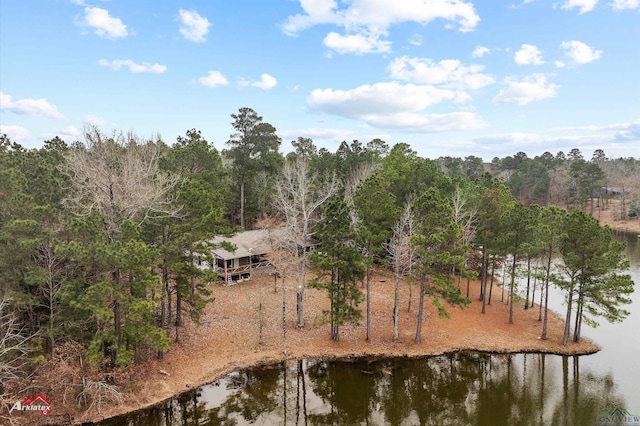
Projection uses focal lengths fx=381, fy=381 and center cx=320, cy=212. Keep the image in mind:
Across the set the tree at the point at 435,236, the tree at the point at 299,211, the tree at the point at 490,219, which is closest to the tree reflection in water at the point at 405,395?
the tree at the point at 435,236

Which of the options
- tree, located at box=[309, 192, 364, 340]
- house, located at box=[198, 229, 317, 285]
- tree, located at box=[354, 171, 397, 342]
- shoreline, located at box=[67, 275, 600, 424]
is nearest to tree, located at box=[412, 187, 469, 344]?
tree, located at box=[354, 171, 397, 342]

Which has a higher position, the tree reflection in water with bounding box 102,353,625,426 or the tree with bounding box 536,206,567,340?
the tree with bounding box 536,206,567,340

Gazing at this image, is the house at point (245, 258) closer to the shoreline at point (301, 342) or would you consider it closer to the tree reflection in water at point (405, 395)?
the shoreline at point (301, 342)

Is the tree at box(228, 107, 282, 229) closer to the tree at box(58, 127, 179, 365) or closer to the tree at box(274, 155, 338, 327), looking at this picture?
the tree at box(274, 155, 338, 327)

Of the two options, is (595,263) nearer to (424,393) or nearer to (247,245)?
(424,393)

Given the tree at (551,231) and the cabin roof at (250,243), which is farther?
the cabin roof at (250,243)

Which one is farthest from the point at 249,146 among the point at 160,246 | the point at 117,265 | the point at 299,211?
the point at 117,265
